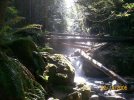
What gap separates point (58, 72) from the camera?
9.06 m

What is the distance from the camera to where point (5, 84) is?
17.4 feet

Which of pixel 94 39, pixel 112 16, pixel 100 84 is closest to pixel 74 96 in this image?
pixel 100 84

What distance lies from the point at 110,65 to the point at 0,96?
41.4ft

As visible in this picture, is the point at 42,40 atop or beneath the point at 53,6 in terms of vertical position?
beneath

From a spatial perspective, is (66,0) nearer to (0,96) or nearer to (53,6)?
(53,6)

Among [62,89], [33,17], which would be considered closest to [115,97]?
[62,89]

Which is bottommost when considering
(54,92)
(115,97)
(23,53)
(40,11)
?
(115,97)

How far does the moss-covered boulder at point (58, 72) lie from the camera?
8719 mm

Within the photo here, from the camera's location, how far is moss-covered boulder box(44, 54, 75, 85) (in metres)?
8.72

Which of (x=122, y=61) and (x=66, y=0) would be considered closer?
(x=122, y=61)

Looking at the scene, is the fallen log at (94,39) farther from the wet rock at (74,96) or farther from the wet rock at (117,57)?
the wet rock at (74,96)

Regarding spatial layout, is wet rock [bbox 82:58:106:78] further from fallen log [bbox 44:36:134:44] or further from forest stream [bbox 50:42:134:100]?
fallen log [bbox 44:36:134:44]

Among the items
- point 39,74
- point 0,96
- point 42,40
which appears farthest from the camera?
point 42,40

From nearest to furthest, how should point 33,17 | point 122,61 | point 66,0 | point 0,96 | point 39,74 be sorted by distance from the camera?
point 0,96 < point 39,74 < point 122,61 < point 33,17 < point 66,0
